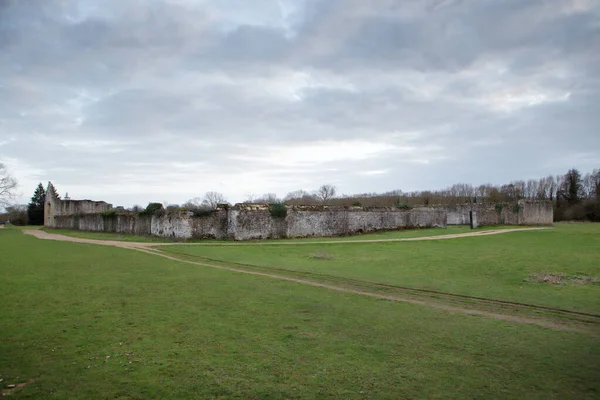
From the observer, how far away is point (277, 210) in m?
28.7

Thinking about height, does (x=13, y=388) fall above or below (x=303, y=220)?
below

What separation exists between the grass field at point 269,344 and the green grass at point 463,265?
0.14m

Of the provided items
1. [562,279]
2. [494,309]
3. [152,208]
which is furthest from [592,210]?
[494,309]

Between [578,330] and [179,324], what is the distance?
592 centimetres

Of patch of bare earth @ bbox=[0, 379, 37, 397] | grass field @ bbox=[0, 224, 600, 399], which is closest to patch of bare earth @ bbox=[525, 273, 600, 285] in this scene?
grass field @ bbox=[0, 224, 600, 399]

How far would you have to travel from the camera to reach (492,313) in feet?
24.8

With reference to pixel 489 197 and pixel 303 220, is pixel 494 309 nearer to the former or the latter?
pixel 303 220

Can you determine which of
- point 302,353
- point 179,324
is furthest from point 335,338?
point 179,324

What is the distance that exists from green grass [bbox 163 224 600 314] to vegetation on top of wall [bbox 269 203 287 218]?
7.57m

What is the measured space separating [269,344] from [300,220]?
952 inches

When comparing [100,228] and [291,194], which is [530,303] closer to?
[100,228]

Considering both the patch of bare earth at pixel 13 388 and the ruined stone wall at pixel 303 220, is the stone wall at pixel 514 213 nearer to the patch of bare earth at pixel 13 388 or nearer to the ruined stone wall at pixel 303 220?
the ruined stone wall at pixel 303 220

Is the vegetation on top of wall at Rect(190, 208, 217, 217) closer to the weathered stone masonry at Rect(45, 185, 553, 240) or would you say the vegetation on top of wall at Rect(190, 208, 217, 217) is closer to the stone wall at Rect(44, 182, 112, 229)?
the weathered stone masonry at Rect(45, 185, 553, 240)

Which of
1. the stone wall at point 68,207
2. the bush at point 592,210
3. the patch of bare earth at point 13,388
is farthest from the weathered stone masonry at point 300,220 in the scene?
the patch of bare earth at point 13,388
